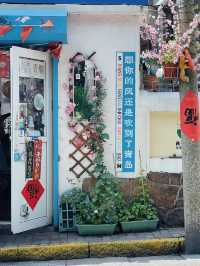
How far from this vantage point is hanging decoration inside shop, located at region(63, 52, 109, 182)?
29.9 ft

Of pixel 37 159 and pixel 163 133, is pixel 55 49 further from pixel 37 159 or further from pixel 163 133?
pixel 163 133

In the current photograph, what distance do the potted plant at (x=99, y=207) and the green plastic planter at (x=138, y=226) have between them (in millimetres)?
168

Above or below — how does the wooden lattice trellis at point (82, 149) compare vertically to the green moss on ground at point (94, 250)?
above

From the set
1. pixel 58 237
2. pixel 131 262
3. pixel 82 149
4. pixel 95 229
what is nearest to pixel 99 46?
pixel 82 149

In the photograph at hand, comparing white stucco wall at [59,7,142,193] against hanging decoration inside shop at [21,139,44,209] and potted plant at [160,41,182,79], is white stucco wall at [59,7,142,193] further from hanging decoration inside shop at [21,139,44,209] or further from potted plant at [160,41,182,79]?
potted plant at [160,41,182,79]

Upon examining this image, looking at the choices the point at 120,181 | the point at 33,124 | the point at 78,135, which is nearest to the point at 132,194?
the point at 120,181

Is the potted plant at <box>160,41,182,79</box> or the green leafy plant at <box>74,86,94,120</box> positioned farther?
the green leafy plant at <box>74,86,94,120</box>

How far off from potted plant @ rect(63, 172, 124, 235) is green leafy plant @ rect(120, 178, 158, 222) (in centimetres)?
13

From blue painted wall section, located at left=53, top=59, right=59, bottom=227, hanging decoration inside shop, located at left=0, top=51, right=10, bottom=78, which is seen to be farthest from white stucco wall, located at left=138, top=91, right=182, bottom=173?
hanging decoration inside shop, located at left=0, top=51, right=10, bottom=78

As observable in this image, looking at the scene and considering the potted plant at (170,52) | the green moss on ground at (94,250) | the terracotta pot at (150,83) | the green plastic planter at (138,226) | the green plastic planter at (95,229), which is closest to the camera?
the potted plant at (170,52)

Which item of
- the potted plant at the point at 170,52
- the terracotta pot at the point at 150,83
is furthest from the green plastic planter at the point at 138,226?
the potted plant at the point at 170,52

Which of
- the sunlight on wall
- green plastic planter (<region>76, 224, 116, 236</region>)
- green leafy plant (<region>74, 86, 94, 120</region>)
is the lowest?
green plastic planter (<region>76, 224, 116, 236</region>)

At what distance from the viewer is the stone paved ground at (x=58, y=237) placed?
27.8 ft

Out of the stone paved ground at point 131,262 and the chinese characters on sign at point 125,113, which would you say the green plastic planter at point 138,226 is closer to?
the chinese characters on sign at point 125,113
